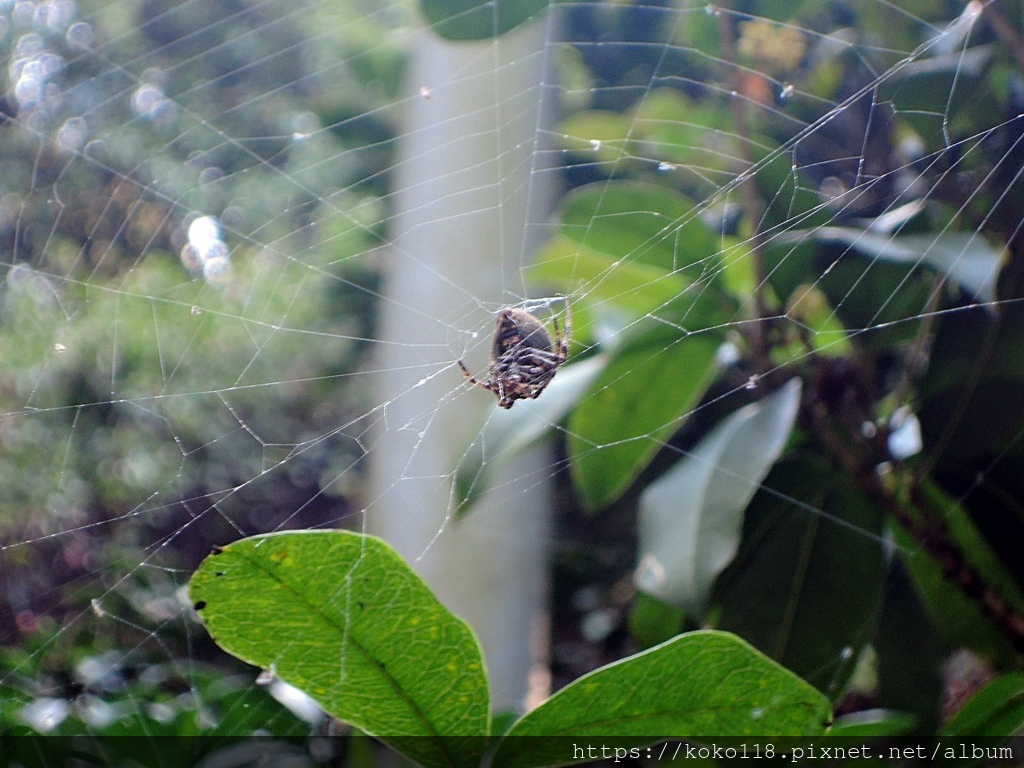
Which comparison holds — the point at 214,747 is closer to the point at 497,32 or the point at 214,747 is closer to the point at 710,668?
the point at 710,668

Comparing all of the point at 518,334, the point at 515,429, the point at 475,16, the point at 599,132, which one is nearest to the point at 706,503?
the point at 515,429

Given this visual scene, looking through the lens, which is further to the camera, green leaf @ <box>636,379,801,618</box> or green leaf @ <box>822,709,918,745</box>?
green leaf @ <box>636,379,801,618</box>

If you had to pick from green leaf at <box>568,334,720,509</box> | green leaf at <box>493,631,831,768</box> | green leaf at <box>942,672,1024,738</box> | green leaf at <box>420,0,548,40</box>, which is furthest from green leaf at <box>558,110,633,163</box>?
green leaf at <box>493,631,831,768</box>

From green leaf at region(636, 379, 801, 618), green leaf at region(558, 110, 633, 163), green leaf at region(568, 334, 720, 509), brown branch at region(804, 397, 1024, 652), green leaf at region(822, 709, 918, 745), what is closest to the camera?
green leaf at region(822, 709, 918, 745)

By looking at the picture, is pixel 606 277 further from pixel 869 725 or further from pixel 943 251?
pixel 869 725

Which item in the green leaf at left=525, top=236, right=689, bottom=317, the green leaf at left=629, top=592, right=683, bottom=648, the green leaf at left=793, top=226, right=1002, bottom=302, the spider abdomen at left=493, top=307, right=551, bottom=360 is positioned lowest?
the green leaf at left=629, top=592, right=683, bottom=648

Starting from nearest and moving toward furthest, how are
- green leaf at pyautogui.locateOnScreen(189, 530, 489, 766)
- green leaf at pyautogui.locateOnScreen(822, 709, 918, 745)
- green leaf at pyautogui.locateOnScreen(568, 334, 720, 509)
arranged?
green leaf at pyautogui.locateOnScreen(189, 530, 489, 766) < green leaf at pyautogui.locateOnScreen(822, 709, 918, 745) < green leaf at pyautogui.locateOnScreen(568, 334, 720, 509)

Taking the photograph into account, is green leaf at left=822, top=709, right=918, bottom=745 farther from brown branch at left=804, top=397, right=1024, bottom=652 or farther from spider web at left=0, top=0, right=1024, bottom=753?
brown branch at left=804, top=397, right=1024, bottom=652

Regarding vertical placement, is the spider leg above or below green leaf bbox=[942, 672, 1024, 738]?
above
